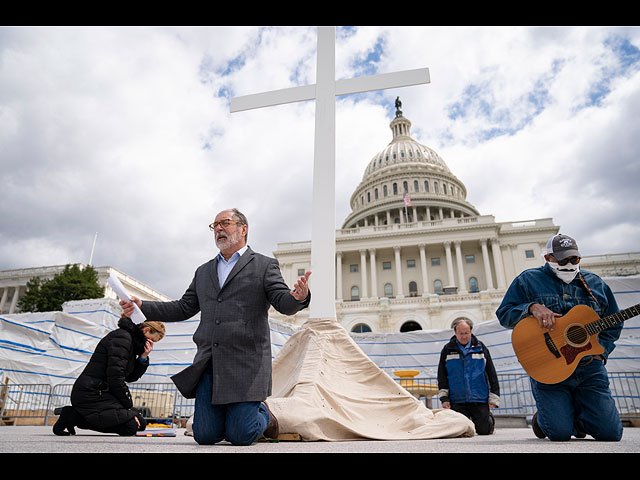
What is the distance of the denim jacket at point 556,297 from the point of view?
3.95 meters

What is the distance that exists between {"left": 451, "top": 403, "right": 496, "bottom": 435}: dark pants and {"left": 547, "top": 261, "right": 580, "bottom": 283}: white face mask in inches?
119

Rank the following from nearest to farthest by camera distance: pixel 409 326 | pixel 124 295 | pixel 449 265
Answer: pixel 124 295, pixel 409 326, pixel 449 265

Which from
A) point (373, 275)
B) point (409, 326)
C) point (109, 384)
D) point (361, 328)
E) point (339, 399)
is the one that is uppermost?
point (373, 275)

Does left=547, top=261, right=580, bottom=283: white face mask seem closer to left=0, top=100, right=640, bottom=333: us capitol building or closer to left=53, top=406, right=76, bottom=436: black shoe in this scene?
left=53, top=406, right=76, bottom=436: black shoe

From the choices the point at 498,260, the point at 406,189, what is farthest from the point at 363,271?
the point at 406,189

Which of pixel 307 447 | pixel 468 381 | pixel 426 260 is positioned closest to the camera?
pixel 307 447

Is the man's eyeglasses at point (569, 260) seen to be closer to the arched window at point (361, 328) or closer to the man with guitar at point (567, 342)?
the man with guitar at point (567, 342)

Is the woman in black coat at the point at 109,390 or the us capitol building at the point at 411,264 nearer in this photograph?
the woman in black coat at the point at 109,390

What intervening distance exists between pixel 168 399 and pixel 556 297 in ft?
45.0

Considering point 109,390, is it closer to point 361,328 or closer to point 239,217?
point 239,217

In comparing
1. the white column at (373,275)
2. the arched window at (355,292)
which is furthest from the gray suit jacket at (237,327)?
the arched window at (355,292)

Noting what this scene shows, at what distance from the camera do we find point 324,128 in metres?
5.98
